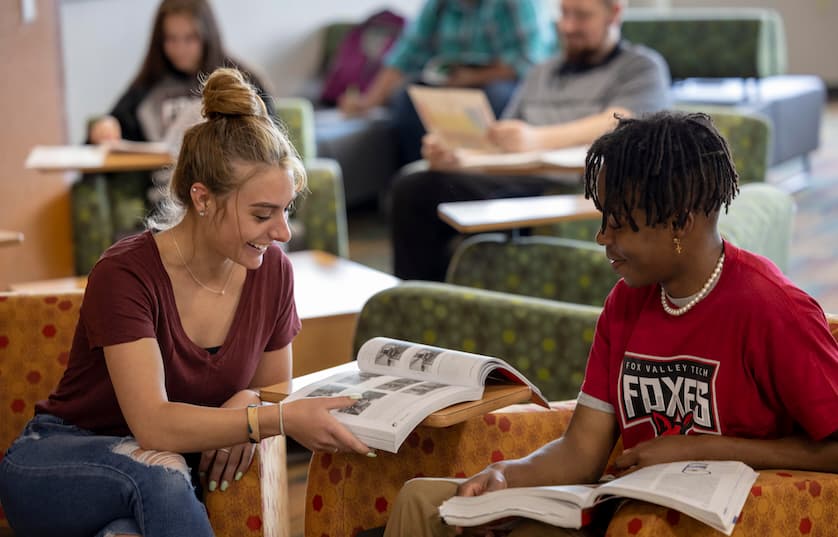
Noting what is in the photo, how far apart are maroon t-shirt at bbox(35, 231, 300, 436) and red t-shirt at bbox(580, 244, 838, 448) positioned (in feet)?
1.83

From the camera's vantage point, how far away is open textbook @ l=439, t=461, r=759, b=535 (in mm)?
1453

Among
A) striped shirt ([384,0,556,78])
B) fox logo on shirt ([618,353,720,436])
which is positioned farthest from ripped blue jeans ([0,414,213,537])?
striped shirt ([384,0,556,78])

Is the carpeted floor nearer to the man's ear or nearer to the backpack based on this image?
the backpack

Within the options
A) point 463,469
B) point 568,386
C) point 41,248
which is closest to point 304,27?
point 41,248

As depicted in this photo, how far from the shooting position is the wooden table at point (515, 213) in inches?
110

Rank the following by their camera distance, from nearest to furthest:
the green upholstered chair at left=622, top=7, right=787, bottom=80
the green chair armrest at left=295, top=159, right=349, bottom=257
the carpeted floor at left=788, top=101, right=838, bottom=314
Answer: the green chair armrest at left=295, top=159, right=349, bottom=257
the carpeted floor at left=788, top=101, right=838, bottom=314
the green upholstered chair at left=622, top=7, right=787, bottom=80

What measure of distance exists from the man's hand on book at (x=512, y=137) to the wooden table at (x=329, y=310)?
57 cm

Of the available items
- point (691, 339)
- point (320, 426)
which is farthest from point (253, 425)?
point (691, 339)

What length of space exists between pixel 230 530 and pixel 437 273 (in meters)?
2.15

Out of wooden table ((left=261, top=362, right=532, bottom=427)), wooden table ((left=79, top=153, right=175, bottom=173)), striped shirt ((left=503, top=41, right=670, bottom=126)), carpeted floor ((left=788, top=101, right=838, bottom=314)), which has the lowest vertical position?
carpeted floor ((left=788, top=101, right=838, bottom=314))

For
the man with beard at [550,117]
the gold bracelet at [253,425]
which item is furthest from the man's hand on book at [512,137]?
the gold bracelet at [253,425]

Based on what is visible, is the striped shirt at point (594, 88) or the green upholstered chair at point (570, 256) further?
the striped shirt at point (594, 88)

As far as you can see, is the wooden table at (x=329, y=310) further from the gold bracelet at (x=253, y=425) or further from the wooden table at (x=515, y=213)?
the gold bracelet at (x=253, y=425)

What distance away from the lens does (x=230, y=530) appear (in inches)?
72.5
